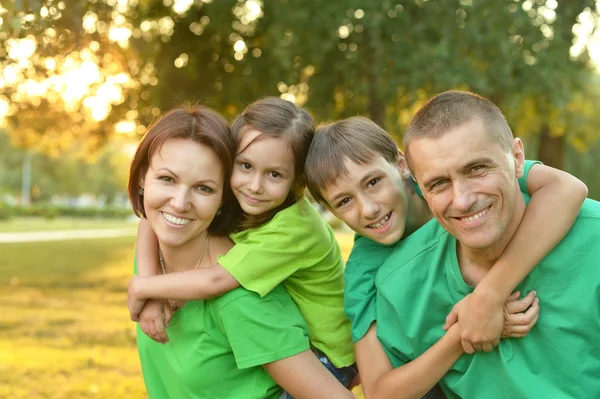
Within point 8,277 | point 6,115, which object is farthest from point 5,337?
point 8,277

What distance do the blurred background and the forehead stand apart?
4963 mm

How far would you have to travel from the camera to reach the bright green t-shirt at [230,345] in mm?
2703

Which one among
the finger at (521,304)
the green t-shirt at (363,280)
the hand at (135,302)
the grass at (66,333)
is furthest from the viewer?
the grass at (66,333)

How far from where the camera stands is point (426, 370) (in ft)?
8.24

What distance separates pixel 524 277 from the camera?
7.86ft

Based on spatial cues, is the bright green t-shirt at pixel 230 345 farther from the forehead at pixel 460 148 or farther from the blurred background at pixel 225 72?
the blurred background at pixel 225 72

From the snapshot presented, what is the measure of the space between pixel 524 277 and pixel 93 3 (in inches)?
363

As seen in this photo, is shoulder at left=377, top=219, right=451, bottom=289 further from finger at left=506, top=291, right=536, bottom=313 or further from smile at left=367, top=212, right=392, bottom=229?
finger at left=506, top=291, right=536, bottom=313

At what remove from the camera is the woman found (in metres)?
2.71

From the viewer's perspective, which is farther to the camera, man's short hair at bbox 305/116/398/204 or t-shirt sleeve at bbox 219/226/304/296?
man's short hair at bbox 305/116/398/204

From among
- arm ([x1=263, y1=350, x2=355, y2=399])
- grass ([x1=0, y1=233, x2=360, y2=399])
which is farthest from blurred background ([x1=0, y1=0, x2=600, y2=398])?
arm ([x1=263, y1=350, x2=355, y2=399])

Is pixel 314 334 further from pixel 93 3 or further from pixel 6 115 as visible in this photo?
pixel 6 115

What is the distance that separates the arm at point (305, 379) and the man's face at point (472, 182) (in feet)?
2.64

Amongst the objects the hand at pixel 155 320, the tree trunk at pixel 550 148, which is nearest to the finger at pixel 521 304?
the hand at pixel 155 320
